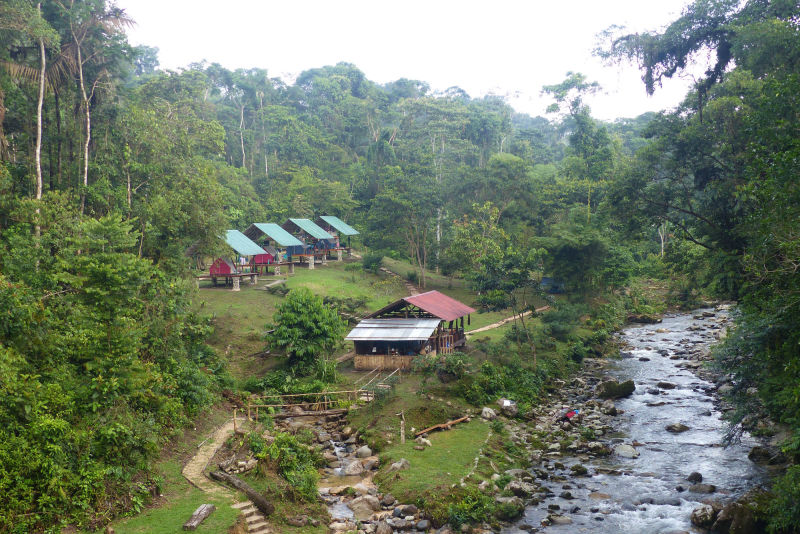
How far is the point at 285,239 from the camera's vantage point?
51875 millimetres

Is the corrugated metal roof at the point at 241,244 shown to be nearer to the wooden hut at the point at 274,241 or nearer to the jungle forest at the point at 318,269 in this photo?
the wooden hut at the point at 274,241

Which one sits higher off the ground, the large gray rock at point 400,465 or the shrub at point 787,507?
the shrub at point 787,507

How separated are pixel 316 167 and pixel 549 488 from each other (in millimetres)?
64670

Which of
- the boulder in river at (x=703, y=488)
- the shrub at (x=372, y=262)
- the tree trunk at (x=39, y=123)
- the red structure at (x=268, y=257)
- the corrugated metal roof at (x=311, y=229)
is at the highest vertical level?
the tree trunk at (x=39, y=123)

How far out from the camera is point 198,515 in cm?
1511

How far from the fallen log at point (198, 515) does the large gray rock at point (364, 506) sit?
478cm

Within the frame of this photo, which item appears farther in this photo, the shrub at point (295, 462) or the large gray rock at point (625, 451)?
the large gray rock at point (625, 451)

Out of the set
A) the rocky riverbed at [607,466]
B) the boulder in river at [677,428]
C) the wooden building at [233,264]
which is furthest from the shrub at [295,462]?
the wooden building at [233,264]

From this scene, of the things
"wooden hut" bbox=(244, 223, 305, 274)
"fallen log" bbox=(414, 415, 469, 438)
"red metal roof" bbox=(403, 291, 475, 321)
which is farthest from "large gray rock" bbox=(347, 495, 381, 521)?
"wooden hut" bbox=(244, 223, 305, 274)

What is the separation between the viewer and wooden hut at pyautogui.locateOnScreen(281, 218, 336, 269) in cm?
5612

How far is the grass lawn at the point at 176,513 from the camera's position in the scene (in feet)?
47.8

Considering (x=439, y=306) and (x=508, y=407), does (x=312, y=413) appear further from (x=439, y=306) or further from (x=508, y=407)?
(x=439, y=306)

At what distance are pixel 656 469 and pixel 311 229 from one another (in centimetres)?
4210

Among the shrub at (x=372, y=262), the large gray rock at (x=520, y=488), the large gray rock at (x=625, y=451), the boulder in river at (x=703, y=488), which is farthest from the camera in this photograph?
the shrub at (x=372, y=262)
